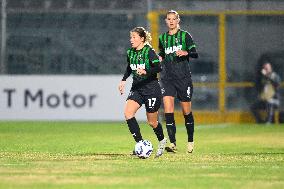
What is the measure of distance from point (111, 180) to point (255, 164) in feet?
9.58

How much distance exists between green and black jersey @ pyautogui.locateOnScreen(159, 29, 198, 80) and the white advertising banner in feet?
30.7

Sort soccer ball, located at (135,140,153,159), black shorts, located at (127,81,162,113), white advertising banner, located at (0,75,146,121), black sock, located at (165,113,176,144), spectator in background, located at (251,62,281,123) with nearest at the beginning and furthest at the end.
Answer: soccer ball, located at (135,140,153,159)
black shorts, located at (127,81,162,113)
black sock, located at (165,113,176,144)
white advertising banner, located at (0,75,146,121)
spectator in background, located at (251,62,281,123)

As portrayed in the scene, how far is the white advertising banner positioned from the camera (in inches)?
1003

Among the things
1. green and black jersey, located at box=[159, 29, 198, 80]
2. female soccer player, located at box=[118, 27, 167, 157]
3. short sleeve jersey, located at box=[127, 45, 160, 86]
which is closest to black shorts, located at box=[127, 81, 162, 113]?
female soccer player, located at box=[118, 27, 167, 157]

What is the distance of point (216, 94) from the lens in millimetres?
27156

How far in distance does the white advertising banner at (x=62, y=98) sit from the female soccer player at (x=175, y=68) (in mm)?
9242

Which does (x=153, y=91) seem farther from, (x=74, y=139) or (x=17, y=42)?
(x=17, y=42)

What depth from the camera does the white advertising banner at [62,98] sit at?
1003 inches

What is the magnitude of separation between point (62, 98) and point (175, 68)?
A: 9.89 metres

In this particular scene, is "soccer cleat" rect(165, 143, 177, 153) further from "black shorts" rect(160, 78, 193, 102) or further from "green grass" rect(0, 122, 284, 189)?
"black shorts" rect(160, 78, 193, 102)

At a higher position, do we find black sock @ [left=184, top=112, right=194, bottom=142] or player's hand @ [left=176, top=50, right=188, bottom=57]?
player's hand @ [left=176, top=50, right=188, bottom=57]

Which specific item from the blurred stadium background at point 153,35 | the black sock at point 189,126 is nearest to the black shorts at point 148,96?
the black sock at point 189,126

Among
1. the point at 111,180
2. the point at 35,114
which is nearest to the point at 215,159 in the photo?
the point at 111,180

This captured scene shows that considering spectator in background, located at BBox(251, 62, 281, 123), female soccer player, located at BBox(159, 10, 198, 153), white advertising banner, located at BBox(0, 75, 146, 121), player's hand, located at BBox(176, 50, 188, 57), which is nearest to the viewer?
player's hand, located at BBox(176, 50, 188, 57)
